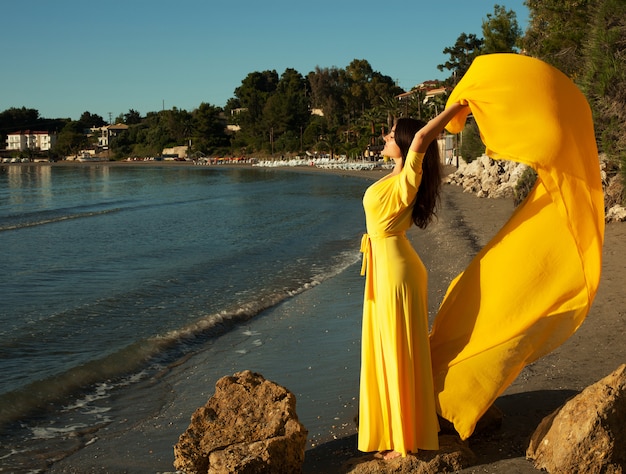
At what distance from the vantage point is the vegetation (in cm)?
1480

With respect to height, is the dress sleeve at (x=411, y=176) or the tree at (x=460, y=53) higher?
the tree at (x=460, y=53)

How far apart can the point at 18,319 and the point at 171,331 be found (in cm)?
261

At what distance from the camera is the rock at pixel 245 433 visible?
4.17 meters

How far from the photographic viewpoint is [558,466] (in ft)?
13.1

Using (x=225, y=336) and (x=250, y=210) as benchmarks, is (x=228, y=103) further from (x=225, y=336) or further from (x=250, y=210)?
(x=225, y=336)

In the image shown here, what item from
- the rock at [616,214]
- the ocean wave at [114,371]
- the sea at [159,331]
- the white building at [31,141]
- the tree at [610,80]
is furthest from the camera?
the white building at [31,141]

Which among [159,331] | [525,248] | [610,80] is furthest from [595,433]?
[610,80]

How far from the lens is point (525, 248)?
4223mm

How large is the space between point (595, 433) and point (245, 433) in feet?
6.27

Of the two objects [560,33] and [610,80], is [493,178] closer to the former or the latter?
[560,33]

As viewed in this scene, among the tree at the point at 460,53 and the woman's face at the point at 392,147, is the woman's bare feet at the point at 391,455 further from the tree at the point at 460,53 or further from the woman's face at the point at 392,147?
the tree at the point at 460,53

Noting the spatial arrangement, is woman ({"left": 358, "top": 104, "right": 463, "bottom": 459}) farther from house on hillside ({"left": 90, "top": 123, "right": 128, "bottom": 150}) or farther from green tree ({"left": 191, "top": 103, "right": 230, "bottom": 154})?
house on hillside ({"left": 90, "top": 123, "right": 128, "bottom": 150})

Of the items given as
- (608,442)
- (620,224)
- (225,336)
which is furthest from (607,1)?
(608,442)

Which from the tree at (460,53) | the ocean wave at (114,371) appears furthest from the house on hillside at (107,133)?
the ocean wave at (114,371)
